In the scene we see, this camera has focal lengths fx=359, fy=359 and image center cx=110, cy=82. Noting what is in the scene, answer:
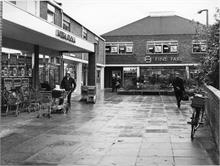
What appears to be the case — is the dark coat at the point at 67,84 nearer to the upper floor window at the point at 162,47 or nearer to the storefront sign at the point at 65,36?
the storefront sign at the point at 65,36

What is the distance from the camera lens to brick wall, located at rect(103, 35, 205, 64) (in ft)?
143

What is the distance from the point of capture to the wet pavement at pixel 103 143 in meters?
6.20

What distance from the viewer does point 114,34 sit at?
152 feet

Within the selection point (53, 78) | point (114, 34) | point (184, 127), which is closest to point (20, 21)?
point (184, 127)

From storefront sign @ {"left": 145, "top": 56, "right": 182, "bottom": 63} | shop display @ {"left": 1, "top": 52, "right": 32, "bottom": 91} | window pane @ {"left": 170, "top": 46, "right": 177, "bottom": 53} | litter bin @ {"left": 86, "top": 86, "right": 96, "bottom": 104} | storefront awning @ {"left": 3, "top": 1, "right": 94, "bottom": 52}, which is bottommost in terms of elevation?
litter bin @ {"left": 86, "top": 86, "right": 96, "bottom": 104}

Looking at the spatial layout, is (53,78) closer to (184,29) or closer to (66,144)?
(66,144)

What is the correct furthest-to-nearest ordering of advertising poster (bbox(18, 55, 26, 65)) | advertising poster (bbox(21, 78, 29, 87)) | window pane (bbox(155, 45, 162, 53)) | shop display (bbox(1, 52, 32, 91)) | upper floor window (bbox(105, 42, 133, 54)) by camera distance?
upper floor window (bbox(105, 42, 133, 54)) < window pane (bbox(155, 45, 162, 53)) < advertising poster (bbox(18, 55, 26, 65)) < advertising poster (bbox(21, 78, 29, 87)) < shop display (bbox(1, 52, 32, 91))

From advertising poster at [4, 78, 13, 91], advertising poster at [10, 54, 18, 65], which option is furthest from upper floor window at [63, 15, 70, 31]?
advertising poster at [4, 78, 13, 91]

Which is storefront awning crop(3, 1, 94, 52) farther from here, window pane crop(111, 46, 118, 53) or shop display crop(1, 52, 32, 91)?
window pane crop(111, 46, 118, 53)

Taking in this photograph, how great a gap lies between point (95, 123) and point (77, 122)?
23.2 inches

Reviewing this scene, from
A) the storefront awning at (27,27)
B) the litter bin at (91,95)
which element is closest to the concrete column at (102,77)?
the litter bin at (91,95)

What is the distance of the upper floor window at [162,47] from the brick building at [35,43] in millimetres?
18329

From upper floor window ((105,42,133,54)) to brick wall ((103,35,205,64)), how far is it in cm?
38

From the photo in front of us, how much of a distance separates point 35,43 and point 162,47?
28811mm
